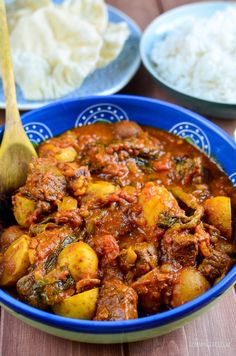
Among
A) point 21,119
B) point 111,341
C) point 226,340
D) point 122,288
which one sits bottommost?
point 226,340

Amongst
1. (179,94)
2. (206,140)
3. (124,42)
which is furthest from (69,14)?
(206,140)

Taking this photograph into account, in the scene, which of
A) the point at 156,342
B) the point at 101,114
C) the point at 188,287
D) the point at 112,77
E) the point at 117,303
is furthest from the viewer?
the point at 112,77

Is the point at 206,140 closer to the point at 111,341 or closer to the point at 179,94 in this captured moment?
the point at 179,94

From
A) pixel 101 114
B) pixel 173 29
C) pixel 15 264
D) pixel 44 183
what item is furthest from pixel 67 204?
pixel 173 29

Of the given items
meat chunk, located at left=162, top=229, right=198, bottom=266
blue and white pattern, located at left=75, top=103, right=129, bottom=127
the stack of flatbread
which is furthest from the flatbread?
meat chunk, located at left=162, top=229, right=198, bottom=266

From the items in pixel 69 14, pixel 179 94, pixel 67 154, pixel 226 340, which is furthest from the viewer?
pixel 69 14

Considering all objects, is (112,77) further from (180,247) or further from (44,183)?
(180,247)
